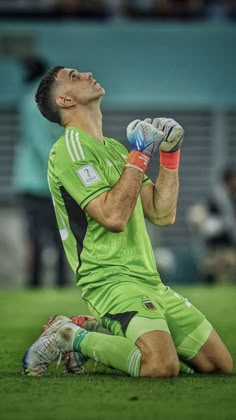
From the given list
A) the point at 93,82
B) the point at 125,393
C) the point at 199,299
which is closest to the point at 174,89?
the point at 199,299

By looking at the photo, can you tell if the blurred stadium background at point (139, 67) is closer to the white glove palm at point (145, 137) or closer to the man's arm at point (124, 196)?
the white glove palm at point (145, 137)

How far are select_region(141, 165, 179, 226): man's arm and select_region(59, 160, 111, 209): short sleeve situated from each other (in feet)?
1.65

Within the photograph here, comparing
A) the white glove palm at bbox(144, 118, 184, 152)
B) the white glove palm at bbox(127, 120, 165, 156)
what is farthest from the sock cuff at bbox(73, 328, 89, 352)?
the white glove palm at bbox(144, 118, 184, 152)

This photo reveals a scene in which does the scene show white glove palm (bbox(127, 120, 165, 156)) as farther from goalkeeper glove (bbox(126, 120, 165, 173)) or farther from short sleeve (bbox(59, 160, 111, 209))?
short sleeve (bbox(59, 160, 111, 209))

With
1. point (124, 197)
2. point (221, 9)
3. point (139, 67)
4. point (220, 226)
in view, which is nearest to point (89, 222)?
point (124, 197)

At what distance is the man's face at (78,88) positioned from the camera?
864 cm

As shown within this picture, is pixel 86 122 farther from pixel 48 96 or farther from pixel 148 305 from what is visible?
pixel 148 305

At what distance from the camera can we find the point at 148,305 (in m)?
8.18

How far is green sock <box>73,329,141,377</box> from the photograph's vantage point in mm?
7961

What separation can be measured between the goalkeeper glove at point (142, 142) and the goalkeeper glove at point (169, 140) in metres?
0.15

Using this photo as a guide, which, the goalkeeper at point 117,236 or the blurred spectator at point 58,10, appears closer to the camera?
the goalkeeper at point 117,236

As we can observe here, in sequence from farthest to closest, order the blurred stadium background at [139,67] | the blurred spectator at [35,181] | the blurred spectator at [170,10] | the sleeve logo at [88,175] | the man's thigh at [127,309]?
the blurred spectator at [170,10], the blurred stadium background at [139,67], the blurred spectator at [35,181], the sleeve logo at [88,175], the man's thigh at [127,309]

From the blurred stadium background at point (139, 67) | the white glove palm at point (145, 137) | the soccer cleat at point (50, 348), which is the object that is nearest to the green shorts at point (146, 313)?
the soccer cleat at point (50, 348)

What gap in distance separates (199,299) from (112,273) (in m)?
6.18
